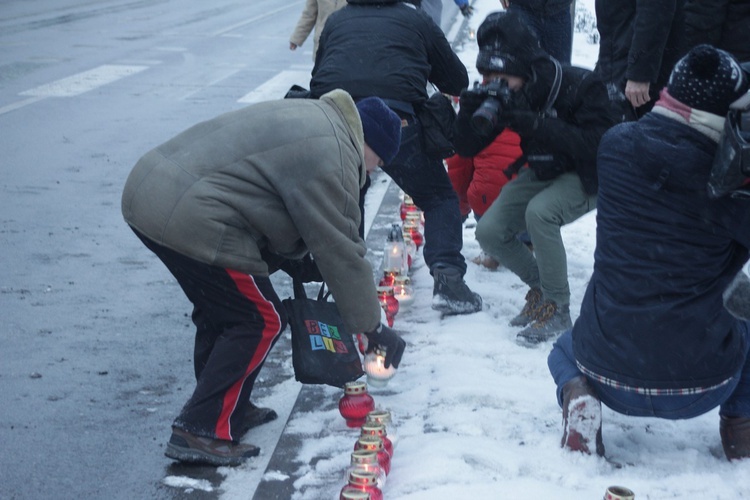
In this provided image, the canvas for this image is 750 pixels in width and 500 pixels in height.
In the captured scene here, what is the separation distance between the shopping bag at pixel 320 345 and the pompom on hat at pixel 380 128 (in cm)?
65

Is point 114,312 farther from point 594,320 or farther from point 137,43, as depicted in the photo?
point 137,43

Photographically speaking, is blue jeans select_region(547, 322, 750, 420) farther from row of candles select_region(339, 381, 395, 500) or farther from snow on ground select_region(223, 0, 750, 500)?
row of candles select_region(339, 381, 395, 500)

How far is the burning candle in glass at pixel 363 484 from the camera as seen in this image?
3.50 metres

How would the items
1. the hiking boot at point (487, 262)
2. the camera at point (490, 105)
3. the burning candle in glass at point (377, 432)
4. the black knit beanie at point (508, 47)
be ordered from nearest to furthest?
the burning candle in glass at point (377, 432) → the camera at point (490, 105) → the black knit beanie at point (508, 47) → the hiking boot at point (487, 262)

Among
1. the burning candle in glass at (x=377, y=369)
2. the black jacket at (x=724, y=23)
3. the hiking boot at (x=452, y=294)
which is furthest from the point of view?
the hiking boot at (x=452, y=294)

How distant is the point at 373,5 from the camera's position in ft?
19.1

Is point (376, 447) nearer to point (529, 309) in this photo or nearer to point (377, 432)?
point (377, 432)

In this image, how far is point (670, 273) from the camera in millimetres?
3721

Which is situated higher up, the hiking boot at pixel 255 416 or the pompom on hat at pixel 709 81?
the pompom on hat at pixel 709 81

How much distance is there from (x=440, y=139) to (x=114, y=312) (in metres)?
1.99

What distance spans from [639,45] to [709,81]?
246 centimetres

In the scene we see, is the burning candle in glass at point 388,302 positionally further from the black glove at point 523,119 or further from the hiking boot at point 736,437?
the hiking boot at point 736,437

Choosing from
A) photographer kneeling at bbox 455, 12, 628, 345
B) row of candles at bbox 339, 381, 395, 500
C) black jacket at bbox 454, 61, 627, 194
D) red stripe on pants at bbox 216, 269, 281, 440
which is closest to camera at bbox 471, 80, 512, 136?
photographer kneeling at bbox 455, 12, 628, 345

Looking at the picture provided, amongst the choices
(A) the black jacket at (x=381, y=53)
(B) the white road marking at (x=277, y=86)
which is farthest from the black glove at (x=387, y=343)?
(B) the white road marking at (x=277, y=86)
